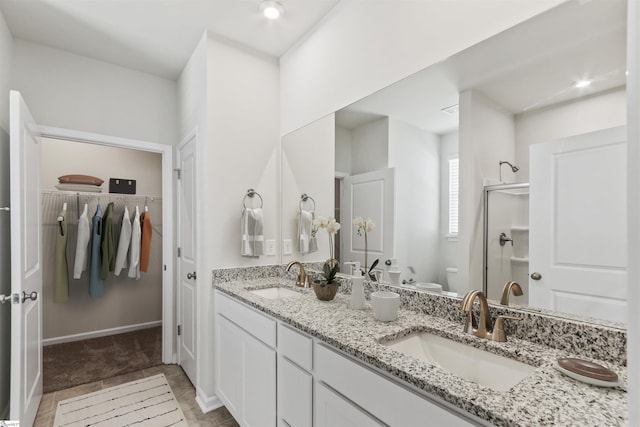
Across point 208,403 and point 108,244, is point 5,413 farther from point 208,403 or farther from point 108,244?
point 108,244

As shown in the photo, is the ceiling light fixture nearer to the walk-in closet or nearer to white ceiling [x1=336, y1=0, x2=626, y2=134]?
white ceiling [x1=336, y1=0, x2=626, y2=134]

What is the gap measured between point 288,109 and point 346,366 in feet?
6.48

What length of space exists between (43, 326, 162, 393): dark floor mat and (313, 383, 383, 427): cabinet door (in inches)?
92.0

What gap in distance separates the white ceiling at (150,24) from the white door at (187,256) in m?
0.74

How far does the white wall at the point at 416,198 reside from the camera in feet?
5.05

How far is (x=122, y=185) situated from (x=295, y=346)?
338 centimetres

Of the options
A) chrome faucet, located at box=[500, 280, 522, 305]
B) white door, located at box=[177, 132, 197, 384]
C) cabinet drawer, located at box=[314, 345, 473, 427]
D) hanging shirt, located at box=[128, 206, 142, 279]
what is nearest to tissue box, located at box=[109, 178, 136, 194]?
hanging shirt, located at box=[128, 206, 142, 279]

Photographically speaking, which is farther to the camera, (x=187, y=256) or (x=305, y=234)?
(x=187, y=256)

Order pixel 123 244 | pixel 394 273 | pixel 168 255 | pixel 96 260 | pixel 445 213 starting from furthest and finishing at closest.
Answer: pixel 123 244 < pixel 96 260 < pixel 168 255 < pixel 394 273 < pixel 445 213

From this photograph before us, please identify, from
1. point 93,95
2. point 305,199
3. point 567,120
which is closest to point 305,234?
point 305,199

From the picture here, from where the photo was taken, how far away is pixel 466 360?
1.22 metres

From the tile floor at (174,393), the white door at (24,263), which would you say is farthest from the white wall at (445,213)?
the white door at (24,263)

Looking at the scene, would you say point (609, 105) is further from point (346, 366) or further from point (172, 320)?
point (172, 320)

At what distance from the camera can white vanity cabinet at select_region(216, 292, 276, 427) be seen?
164cm
